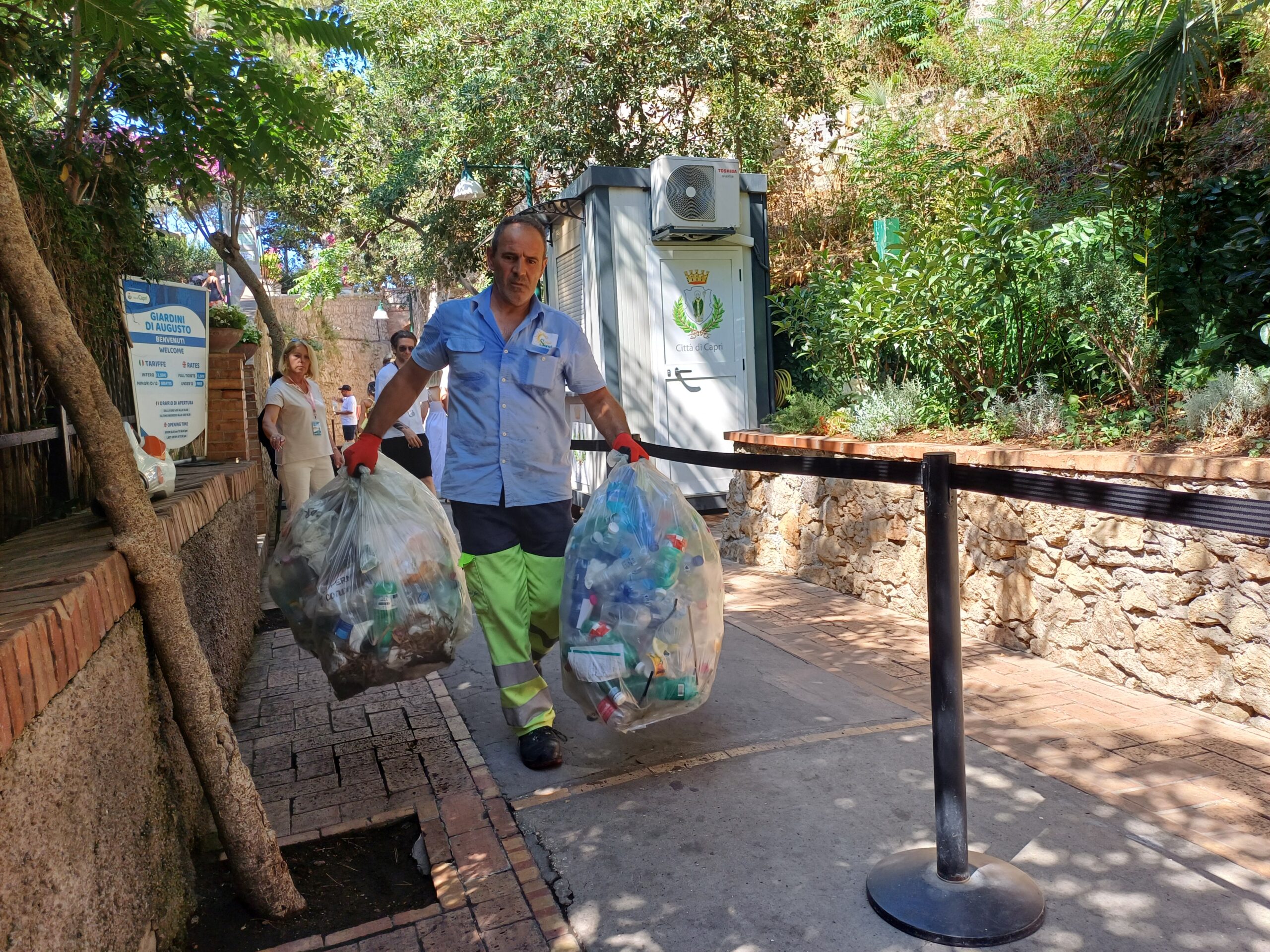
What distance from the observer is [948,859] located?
2.33 m

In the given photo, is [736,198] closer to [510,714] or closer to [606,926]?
[510,714]

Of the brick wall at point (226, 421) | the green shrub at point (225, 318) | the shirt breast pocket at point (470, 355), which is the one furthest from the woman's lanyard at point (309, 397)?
the shirt breast pocket at point (470, 355)

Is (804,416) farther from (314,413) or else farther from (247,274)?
(247,274)

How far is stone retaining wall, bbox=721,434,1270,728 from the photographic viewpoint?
3.43 metres

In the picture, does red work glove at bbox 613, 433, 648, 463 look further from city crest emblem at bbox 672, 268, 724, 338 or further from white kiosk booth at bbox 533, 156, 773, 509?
city crest emblem at bbox 672, 268, 724, 338

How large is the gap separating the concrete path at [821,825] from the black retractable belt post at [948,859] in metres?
0.05

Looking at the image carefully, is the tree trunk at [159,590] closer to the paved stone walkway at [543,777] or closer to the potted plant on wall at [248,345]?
the paved stone walkway at [543,777]

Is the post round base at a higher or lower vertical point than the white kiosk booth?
lower

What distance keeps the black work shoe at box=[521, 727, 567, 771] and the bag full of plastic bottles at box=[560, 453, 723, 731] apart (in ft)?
0.72

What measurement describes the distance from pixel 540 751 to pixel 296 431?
4.50 m

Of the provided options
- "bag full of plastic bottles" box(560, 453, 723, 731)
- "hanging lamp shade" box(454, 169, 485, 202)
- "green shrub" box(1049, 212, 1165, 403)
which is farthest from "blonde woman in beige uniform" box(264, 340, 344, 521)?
"hanging lamp shade" box(454, 169, 485, 202)

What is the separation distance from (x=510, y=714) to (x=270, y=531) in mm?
7012

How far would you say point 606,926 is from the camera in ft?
7.57

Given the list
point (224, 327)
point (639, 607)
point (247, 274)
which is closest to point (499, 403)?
point (639, 607)
